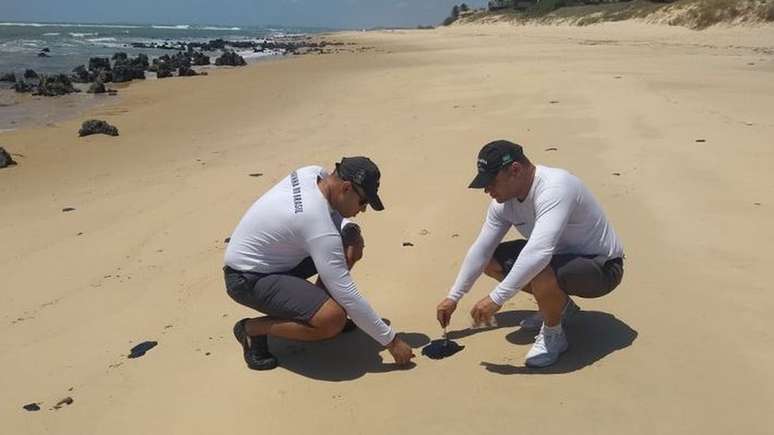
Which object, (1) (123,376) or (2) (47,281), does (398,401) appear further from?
(2) (47,281)

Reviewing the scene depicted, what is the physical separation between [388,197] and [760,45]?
2144 centimetres

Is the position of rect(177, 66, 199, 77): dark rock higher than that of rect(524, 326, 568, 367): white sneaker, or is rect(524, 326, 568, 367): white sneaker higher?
rect(177, 66, 199, 77): dark rock

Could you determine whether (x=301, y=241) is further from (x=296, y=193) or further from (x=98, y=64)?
(x=98, y=64)

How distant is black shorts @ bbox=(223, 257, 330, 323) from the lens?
11.1 ft

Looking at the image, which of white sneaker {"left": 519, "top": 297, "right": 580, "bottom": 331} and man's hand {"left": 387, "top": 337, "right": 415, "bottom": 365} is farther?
white sneaker {"left": 519, "top": 297, "right": 580, "bottom": 331}

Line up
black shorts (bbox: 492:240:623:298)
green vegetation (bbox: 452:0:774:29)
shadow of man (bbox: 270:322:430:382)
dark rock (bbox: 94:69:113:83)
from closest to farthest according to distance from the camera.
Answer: black shorts (bbox: 492:240:623:298)
shadow of man (bbox: 270:322:430:382)
dark rock (bbox: 94:69:113:83)
green vegetation (bbox: 452:0:774:29)

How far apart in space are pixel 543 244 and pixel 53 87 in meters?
18.2

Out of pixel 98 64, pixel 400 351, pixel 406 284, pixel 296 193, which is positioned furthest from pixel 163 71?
pixel 400 351

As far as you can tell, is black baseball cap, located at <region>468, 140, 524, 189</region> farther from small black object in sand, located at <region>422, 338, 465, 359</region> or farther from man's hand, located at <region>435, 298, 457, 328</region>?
small black object in sand, located at <region>422, 338, 465, 359</region>

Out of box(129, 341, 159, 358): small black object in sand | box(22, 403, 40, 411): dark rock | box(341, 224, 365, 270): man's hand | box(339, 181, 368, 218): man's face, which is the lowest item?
box(22, 403, 40, 411): dark rock

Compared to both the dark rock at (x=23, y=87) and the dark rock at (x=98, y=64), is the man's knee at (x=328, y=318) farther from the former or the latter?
the dark rock at (x=98, y=64)

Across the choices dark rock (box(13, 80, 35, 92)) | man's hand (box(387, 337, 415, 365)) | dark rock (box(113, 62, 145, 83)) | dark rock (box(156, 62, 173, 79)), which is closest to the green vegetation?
dark rock (box(156, 62, 173, 79))

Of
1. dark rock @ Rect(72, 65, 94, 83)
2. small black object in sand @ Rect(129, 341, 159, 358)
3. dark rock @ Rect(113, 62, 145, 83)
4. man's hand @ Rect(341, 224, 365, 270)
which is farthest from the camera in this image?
dark rock @ Rect(113, 62, 145, 83)

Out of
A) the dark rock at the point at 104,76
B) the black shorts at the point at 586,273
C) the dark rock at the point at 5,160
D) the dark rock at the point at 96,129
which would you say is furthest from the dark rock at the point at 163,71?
the black shorts at the point at 586,273
